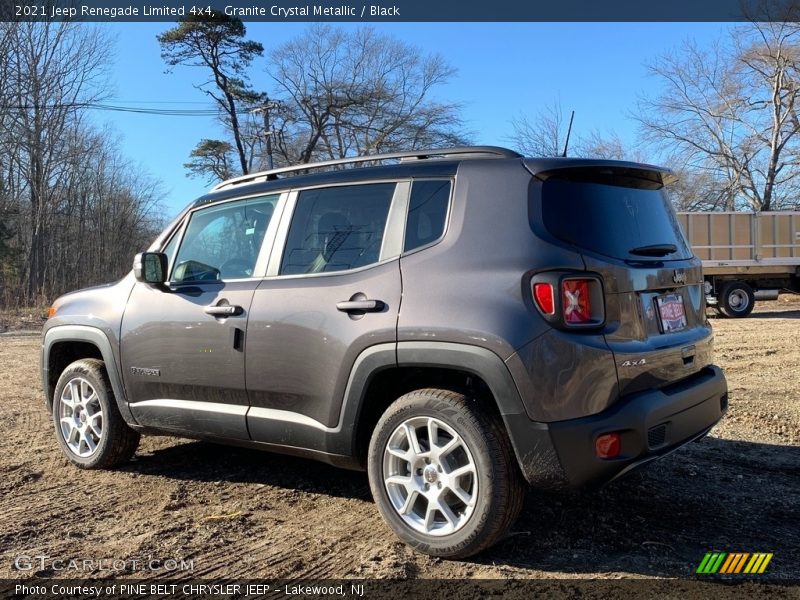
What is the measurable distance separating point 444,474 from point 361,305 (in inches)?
35.6

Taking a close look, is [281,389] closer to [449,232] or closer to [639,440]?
[449,232]

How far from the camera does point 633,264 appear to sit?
3.20 metres

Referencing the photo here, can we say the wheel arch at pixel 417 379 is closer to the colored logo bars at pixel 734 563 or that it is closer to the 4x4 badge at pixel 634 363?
the 4x4 badge at pixel 634 363

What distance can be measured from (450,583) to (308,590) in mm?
616

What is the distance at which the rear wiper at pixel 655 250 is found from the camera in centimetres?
333

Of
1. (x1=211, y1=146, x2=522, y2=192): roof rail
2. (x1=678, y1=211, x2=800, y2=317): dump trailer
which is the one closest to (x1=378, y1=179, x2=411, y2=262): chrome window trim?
(x1=211, y1=146, x2=522, y2=192): roof rail

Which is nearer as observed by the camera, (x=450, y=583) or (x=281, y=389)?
(x=450, y=583)

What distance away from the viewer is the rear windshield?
3.12m

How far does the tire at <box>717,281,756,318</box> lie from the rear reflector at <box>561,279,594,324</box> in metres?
16.3

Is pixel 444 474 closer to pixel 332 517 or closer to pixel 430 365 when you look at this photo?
pixel 430 365

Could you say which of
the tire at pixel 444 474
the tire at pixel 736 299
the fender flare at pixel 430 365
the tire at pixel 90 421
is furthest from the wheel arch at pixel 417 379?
the tire at pixel 736 299

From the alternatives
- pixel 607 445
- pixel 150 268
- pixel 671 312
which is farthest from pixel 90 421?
pixel 671 312

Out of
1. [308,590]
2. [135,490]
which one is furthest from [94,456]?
[308,590]

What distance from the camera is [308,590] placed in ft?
9.53
